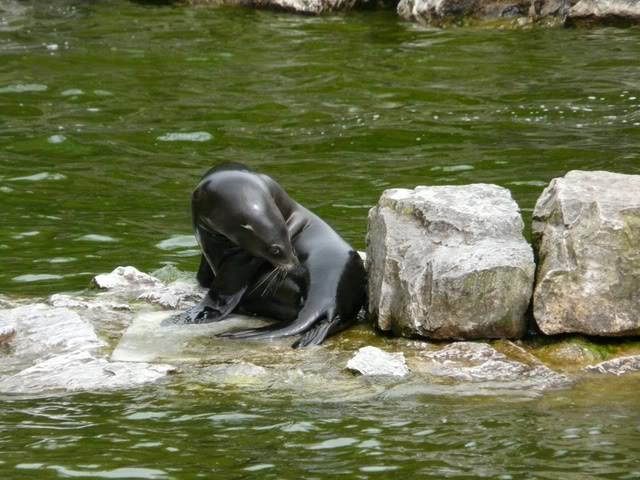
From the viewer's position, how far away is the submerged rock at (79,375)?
19.2 feet

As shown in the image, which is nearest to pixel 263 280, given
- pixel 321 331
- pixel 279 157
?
pixel 321 331

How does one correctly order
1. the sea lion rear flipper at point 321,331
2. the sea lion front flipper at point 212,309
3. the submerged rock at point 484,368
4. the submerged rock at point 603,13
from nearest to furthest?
1. the submerged rock at point 484,368
2. the sea lion rear flipper at point 321,331
3. the sea lion front flipper at point 212,309
4. the submerged rock at point 603,13

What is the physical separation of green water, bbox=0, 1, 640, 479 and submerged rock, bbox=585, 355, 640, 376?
105 mm

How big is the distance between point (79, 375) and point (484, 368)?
172cm

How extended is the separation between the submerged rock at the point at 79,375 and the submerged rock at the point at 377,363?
0.79 metres

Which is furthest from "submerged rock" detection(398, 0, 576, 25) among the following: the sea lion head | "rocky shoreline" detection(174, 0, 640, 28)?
the sea lion head

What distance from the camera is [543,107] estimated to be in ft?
43.5

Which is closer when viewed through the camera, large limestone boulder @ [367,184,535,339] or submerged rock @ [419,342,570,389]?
submerged rock @ [419,342,570,389]

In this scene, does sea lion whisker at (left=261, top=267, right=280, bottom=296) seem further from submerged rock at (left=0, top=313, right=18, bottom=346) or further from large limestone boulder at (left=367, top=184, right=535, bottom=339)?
submerged rock at (left=0, top=313, right=18, bottom=346)

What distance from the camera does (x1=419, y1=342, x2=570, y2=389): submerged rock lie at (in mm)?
5840

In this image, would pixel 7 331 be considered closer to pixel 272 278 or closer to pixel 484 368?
pixel 272 278

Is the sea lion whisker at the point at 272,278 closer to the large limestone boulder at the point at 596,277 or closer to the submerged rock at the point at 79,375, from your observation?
the submerged rock at the point at 79,375

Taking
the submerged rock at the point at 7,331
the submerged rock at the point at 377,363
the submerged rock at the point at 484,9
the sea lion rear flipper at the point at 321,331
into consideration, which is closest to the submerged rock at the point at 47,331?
the submerged rock at the point at 7,331

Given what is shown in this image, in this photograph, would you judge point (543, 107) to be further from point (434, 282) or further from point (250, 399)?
point (250, 399)
